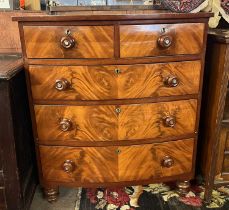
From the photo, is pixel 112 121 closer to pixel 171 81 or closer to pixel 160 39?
pixel 171 81

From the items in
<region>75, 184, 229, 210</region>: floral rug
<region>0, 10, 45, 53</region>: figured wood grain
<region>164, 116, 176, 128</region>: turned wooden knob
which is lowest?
<region>75, 184, 229, 210</region>: floral rug

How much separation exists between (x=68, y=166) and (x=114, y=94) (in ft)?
1.44

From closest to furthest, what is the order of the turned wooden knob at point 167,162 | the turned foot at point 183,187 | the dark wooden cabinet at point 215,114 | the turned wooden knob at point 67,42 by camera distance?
the turned wooden knob at point 67,42, the dark wooden cabinet at point 215,114, the turned wooden knob at point 167,162, the turned foot at point 183,187

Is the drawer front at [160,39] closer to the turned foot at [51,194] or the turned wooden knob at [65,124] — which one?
the turned wooden knob at [65,124]

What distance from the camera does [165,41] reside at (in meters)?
1.14

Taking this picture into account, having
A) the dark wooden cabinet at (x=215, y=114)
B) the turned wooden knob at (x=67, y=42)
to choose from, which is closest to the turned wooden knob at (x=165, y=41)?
the dark wooden cabinet at (x=215, y=114)

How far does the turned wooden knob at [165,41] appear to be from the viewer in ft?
3.75

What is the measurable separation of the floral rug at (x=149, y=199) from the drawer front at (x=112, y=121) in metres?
0.42

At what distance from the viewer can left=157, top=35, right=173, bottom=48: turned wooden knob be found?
1.14m

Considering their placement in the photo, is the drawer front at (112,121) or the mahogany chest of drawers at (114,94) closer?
the mahogany chest of drawers at (114,94)

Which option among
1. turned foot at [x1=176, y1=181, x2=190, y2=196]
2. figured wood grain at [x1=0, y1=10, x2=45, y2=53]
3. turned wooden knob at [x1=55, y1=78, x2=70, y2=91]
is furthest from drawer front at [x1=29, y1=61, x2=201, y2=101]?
turned foot at [x1=176, y1=181, x2=190, y2=196]

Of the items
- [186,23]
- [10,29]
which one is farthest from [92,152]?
[10,29]

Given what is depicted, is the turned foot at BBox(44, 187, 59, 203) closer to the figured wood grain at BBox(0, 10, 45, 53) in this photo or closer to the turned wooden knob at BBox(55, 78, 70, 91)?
the turned wooden knob at BBox(55, 78, 70, 91)

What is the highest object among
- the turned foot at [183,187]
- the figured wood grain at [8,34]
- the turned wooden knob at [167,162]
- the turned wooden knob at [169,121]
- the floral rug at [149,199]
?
the figured wood grain at [8,34]
